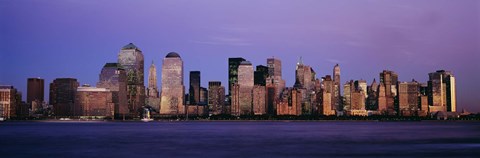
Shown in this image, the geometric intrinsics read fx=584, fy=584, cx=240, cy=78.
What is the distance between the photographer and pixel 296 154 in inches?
2458

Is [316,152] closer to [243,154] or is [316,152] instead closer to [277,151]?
[277,151]

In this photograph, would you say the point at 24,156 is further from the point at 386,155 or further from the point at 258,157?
the point at 386,155

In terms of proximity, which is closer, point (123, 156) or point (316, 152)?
point (123, 156)

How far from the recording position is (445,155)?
59.7 metres

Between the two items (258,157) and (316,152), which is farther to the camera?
(316,152)

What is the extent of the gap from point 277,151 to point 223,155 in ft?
24.6

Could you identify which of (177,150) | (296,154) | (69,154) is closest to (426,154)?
(296,154)

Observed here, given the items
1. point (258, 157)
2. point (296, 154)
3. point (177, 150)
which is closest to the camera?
point (258, 157)

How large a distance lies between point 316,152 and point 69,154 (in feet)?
89.5

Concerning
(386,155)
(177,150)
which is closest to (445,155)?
(386,155)

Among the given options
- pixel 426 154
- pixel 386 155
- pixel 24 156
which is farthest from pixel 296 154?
pixel 24 156

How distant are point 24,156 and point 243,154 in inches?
901

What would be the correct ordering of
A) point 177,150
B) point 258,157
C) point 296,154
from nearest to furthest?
point 258,157
point 296,154
point 177,150

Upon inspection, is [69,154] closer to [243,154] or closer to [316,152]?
[243,154]
